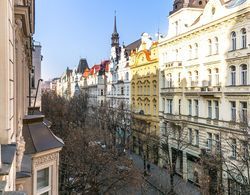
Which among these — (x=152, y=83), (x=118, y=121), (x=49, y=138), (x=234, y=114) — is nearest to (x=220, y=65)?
(x=234, y=114)

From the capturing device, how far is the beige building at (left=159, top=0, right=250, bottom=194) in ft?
79.1

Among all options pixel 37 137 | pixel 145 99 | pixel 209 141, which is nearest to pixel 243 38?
pixel 209 141

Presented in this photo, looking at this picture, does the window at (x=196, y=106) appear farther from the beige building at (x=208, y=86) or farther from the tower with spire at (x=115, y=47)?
the tower with spire at (x=115, y=47)

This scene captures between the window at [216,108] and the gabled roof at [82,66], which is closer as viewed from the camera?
the window at [216,108]

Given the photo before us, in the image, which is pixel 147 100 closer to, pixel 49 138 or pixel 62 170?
pixel 62 170

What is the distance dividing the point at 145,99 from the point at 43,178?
37194 mm

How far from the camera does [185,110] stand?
3325cm

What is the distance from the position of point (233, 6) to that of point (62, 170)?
58.0ft

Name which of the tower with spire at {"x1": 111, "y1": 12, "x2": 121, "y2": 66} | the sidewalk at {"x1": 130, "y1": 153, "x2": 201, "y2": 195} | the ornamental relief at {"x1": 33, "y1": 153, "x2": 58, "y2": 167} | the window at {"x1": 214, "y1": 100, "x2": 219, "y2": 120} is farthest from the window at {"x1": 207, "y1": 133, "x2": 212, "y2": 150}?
the tower with spire at {"x1": 111, "y1": 12, "x2": 121, "y2": 66}

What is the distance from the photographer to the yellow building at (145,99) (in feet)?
130

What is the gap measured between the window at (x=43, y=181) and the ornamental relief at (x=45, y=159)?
0.18m

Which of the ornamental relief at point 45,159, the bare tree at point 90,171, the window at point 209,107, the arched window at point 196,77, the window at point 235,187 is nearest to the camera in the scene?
the ornamental relief at point 45,159

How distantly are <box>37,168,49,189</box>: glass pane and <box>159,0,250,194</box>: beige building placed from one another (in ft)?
46.6

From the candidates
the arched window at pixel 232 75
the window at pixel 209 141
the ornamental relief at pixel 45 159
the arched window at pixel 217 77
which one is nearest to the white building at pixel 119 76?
the window at pixel 209 141
